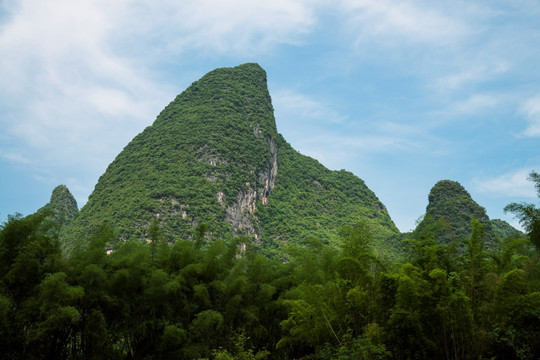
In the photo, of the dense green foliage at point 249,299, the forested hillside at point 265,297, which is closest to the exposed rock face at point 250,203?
the forested hillside at point 265,297

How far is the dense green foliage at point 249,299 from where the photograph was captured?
862cm

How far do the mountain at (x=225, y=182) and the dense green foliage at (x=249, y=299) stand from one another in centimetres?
3430

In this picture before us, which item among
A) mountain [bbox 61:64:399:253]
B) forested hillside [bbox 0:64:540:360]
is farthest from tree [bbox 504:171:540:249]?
mountain [bbox 61:64:399:253]

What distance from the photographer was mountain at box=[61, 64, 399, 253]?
53688 mm

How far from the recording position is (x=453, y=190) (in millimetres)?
63906

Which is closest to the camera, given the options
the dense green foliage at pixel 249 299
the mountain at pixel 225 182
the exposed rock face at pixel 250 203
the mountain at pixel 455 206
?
the dense green foliage at pixel 249 299

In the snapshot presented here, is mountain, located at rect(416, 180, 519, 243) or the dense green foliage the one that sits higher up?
mountain, located at rect(416, 180, 519, 243)

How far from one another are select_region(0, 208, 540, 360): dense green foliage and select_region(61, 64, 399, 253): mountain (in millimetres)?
34303

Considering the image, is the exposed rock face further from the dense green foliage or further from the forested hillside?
the dense green foliage

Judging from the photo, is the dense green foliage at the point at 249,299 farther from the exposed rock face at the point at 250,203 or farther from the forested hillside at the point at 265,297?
the exposed rock face at the point at 250,203

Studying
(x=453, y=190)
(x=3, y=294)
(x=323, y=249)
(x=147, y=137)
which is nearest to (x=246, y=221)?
(x=147, y=137)

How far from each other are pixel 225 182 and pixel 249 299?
160 feet

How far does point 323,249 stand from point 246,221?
159 feet

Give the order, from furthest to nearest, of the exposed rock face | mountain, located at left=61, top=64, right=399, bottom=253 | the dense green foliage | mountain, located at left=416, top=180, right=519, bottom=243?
1. the exposed rock face
2. mountain, located at left=416, top=180, right=519, bottom=243
3. mountain, located at left=61, top=64, right=399, bottom=253
4. the dense green foliage
